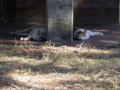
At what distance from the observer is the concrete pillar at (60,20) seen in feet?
21.1

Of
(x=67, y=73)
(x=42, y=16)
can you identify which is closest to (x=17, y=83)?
(x=67, y=73)

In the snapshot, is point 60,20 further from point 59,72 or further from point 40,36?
point 59,72

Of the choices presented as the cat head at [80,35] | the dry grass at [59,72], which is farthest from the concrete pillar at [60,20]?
the dry grass at [59,72]

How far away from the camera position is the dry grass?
2.63 m

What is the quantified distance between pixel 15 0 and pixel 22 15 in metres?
1.08

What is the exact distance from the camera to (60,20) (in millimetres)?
6531

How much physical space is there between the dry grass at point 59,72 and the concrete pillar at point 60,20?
1976mm

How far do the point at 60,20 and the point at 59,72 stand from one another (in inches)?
138

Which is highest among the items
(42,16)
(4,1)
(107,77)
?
(4,1)

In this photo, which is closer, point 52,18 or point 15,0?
point 52,18

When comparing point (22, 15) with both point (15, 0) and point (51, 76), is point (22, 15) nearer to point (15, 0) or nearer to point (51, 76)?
point (15, 0)

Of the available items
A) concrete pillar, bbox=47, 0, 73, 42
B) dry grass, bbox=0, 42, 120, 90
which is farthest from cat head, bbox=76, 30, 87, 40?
dry grass, bbox=0, 42, 120, 90

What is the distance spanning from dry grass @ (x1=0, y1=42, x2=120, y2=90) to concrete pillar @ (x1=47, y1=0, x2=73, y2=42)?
1976 mm

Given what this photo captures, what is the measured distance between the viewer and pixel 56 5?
6.45m
